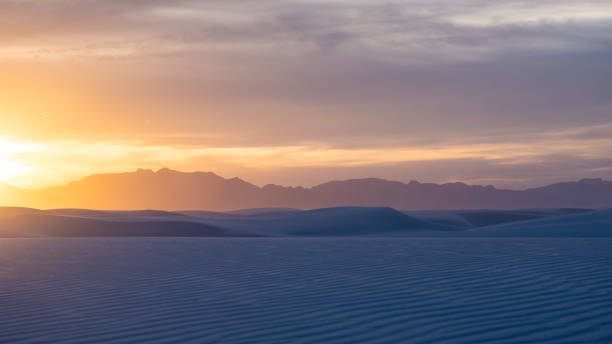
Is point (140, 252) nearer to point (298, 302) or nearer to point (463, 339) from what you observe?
point (298, 302)

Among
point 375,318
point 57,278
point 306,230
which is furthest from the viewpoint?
point 306,230

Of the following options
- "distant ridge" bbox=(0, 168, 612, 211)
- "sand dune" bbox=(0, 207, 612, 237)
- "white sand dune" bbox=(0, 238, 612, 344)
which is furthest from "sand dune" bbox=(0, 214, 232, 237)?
"distant ridge" bbox=(0, 168, 612, 211)

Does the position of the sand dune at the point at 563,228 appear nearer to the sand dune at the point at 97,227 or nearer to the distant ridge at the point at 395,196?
the sand dune at the point at 97,227

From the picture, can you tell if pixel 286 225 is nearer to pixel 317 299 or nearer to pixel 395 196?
pixel 317 299

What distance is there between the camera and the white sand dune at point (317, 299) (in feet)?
17.9

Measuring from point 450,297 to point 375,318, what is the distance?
4.41ft

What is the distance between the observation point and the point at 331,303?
6.79 m

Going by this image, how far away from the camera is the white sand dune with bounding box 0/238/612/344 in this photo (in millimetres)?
5445

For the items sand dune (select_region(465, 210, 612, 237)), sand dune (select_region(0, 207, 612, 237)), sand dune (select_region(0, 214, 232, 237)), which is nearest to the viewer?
sand dune (select_region(465, 210, 612, 237))

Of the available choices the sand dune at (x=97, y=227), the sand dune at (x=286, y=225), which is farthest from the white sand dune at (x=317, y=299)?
the sand dune at (x=97, y=227)

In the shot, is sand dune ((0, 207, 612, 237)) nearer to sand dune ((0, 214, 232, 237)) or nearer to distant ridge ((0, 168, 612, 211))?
sand dune ((0, 214, 232, 237))

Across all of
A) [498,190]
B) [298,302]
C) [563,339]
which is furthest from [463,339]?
[498,190]

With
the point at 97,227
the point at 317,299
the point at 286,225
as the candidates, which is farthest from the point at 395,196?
the point at 317,299

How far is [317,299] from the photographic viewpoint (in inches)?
278
